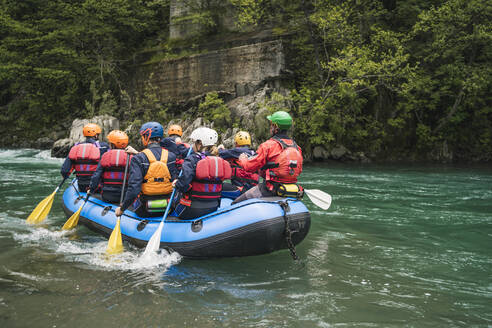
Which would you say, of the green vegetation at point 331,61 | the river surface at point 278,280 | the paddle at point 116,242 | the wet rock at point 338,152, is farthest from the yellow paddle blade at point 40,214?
the wet rock at point 338,152

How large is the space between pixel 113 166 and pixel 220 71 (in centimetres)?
1399

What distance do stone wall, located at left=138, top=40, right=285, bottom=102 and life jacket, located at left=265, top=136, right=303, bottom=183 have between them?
13.4 m

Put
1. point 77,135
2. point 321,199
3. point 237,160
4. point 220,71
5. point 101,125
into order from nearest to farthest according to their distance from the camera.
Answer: point 321,199 < point 237,160 < point 220,71 < point 77,135 < point 101,125

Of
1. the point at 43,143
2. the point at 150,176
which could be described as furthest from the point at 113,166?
the point at 43,143

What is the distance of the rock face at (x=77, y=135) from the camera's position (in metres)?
18.6

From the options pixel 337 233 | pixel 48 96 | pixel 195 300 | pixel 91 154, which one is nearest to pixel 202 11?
pixel 48 96

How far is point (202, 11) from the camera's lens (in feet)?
68.4

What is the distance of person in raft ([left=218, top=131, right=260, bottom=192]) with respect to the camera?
5789mm

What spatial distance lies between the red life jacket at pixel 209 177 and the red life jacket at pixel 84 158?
9.37 ft

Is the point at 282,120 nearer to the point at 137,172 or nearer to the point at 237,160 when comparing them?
the point at 237,160

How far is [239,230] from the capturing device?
4.32m

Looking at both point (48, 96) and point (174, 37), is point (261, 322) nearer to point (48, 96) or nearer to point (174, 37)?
point (174, 37)

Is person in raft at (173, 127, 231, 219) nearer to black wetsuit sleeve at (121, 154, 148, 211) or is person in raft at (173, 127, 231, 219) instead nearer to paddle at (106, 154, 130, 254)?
black wetsuit sleeve at (121, 154, 148, 211)

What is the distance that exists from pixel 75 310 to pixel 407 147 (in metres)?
17.9
